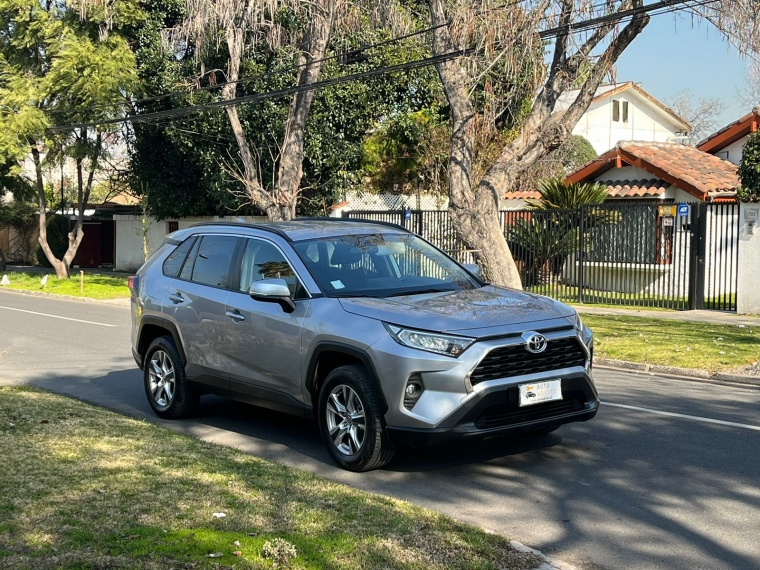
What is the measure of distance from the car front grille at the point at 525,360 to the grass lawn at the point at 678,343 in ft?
18.1

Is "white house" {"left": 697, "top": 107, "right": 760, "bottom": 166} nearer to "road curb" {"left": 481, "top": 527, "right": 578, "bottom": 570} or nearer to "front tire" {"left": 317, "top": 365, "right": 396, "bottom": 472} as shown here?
"front tire" {"left": 317, "top": 365, "right": 396, "bottom": 472}

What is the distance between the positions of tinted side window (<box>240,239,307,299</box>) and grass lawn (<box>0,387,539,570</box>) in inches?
57.5

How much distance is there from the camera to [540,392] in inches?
254

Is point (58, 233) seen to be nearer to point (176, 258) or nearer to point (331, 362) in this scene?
point (176, 258)

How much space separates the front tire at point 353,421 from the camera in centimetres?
652

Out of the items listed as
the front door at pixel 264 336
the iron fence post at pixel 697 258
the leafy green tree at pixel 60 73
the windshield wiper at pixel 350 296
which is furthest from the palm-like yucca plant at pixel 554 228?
the windshield wiper at pixel 350 296

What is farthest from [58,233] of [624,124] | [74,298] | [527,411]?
[527,411]

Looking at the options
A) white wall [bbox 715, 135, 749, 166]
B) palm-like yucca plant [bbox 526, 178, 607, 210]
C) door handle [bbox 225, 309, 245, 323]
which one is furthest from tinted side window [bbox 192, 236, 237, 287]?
white wall [bbox 715, 135, 749, 166]

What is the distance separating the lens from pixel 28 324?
18.2m

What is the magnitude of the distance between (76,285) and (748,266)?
2002cm

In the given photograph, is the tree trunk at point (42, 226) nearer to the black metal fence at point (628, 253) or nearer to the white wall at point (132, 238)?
the white wall at point (132, 238)

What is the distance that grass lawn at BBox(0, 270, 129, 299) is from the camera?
87.9 ft

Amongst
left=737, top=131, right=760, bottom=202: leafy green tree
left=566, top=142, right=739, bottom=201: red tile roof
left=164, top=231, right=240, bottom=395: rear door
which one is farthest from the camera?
left=566, top=142, right=739, bottom=201: red tile roof

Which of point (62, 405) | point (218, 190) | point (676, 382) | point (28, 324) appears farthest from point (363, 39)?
A: point (62, 405)
